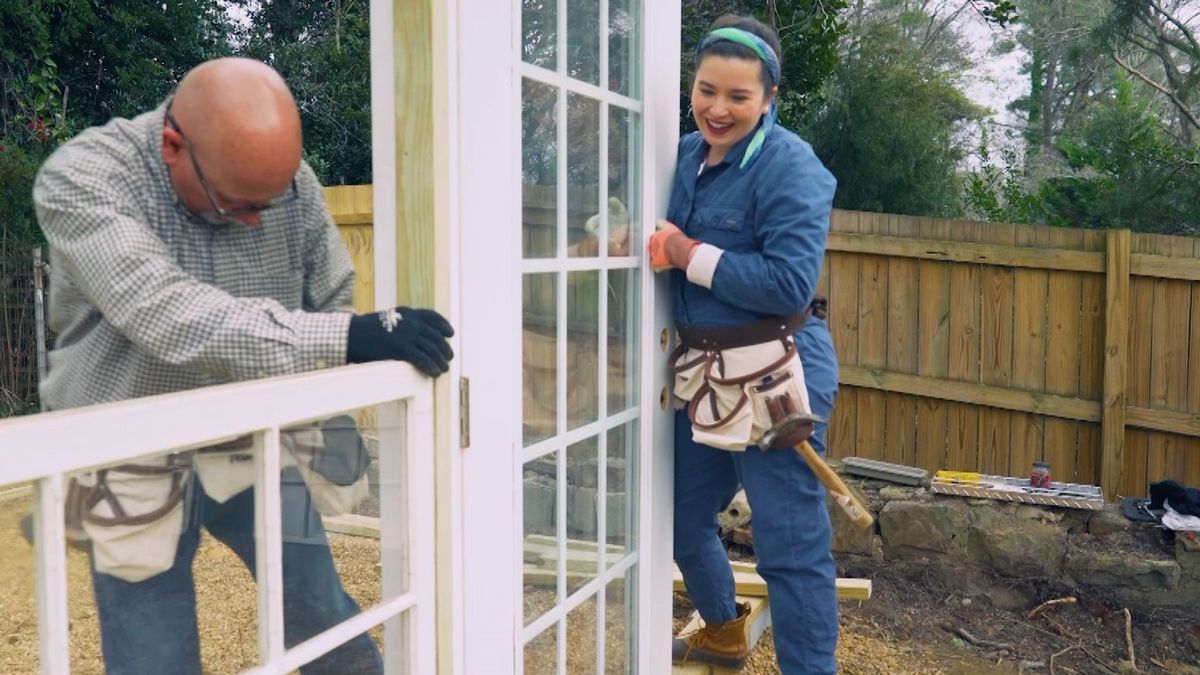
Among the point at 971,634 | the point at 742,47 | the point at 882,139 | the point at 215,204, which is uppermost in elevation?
the point at 882,139

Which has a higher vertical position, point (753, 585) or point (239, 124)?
point (239, 124)

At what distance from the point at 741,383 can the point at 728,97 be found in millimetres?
616

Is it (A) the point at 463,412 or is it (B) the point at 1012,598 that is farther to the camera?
(B) the point at 1012,598

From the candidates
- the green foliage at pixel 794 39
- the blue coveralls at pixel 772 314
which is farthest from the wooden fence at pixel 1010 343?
the blue coveralls at pixel 772 314

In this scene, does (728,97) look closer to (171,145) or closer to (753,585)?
(171,145)

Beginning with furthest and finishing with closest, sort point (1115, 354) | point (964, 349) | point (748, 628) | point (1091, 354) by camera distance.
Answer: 1. point (964, 349)
2. point (1091, 354)
3. point (1115, 354)
4. point (748, 628)

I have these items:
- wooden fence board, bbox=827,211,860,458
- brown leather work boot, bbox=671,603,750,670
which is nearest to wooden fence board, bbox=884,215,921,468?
wooden fence board, bbox=827,211,860,458

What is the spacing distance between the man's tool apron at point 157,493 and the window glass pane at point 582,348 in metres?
0.58

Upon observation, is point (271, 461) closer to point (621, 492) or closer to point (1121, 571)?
point (621, 492)

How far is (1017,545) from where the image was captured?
13.1 feet

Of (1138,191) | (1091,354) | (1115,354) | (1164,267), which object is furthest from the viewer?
(1138,191)

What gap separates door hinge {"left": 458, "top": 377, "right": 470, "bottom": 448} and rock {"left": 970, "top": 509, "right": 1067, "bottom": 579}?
2998 mm

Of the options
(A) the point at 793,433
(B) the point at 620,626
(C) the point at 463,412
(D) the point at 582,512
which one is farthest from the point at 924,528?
(C) the point at 463,412

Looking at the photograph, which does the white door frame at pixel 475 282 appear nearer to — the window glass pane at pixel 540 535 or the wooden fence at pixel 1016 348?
the window glass pane at pixel 540 535
